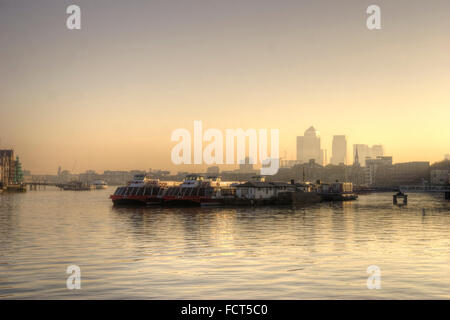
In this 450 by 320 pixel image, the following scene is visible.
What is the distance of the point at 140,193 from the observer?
148 metres

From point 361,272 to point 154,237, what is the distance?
30.6 meters

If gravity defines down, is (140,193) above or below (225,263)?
above

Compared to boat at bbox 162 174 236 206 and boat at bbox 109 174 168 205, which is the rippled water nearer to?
boat at bbox 162 174 236 206

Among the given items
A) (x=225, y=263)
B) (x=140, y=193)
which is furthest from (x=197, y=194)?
(x=225, y=263)

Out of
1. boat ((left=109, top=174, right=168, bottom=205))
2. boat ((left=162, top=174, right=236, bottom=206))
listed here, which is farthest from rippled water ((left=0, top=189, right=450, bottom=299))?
boat ((left=109, top=174, right=168, bottom=205))

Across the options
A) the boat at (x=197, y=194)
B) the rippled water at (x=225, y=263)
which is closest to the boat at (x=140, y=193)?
the boat at (x=197, y=194)

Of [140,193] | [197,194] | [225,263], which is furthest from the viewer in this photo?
[140,193]

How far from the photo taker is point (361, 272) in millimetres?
34188

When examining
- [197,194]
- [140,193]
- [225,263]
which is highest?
[140,193]

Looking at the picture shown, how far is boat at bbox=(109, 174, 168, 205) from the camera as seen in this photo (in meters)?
144

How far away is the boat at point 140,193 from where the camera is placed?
5659 inches

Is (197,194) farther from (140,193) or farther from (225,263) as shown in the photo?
(225,263)
